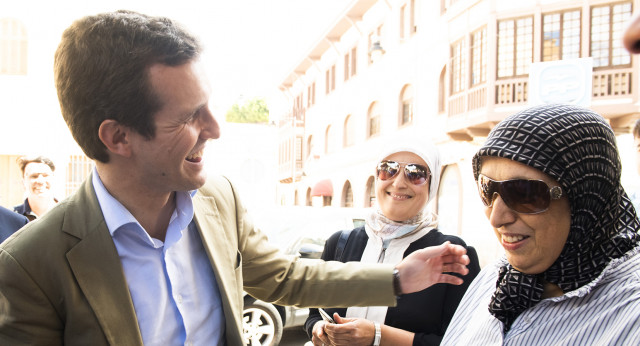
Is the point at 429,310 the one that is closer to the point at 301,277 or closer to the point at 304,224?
the point at 301,277

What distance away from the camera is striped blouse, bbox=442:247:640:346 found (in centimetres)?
156

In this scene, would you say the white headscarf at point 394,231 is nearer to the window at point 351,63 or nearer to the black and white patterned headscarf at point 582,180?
the black and white patterned headscarf at point 582,180

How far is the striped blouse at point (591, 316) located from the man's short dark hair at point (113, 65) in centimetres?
149

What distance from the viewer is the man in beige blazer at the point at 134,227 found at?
64.6 inches

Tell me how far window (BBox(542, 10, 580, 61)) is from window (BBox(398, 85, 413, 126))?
620 centimetres

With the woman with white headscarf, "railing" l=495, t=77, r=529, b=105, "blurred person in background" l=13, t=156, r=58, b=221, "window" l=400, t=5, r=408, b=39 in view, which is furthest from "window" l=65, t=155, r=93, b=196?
the woman with white headscarf

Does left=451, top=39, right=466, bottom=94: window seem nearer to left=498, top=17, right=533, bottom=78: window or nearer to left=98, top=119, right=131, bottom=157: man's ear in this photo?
left=498, top=17, right=533, bottom=78: window

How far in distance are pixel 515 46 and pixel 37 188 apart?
13.3 metres

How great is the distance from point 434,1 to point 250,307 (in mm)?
14833

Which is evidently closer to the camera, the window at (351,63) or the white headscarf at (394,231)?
the white headscarf at (394,231)

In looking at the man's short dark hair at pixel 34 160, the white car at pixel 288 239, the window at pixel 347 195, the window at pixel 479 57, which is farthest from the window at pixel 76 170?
the man's short dark hair at pixel 34 160

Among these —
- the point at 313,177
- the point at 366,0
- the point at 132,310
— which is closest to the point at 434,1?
the point at 366,0

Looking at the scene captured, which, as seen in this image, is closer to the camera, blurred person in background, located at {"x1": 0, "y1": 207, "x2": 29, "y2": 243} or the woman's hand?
the woman's hand

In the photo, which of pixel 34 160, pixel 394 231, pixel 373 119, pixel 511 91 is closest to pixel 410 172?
pixel 394 231
